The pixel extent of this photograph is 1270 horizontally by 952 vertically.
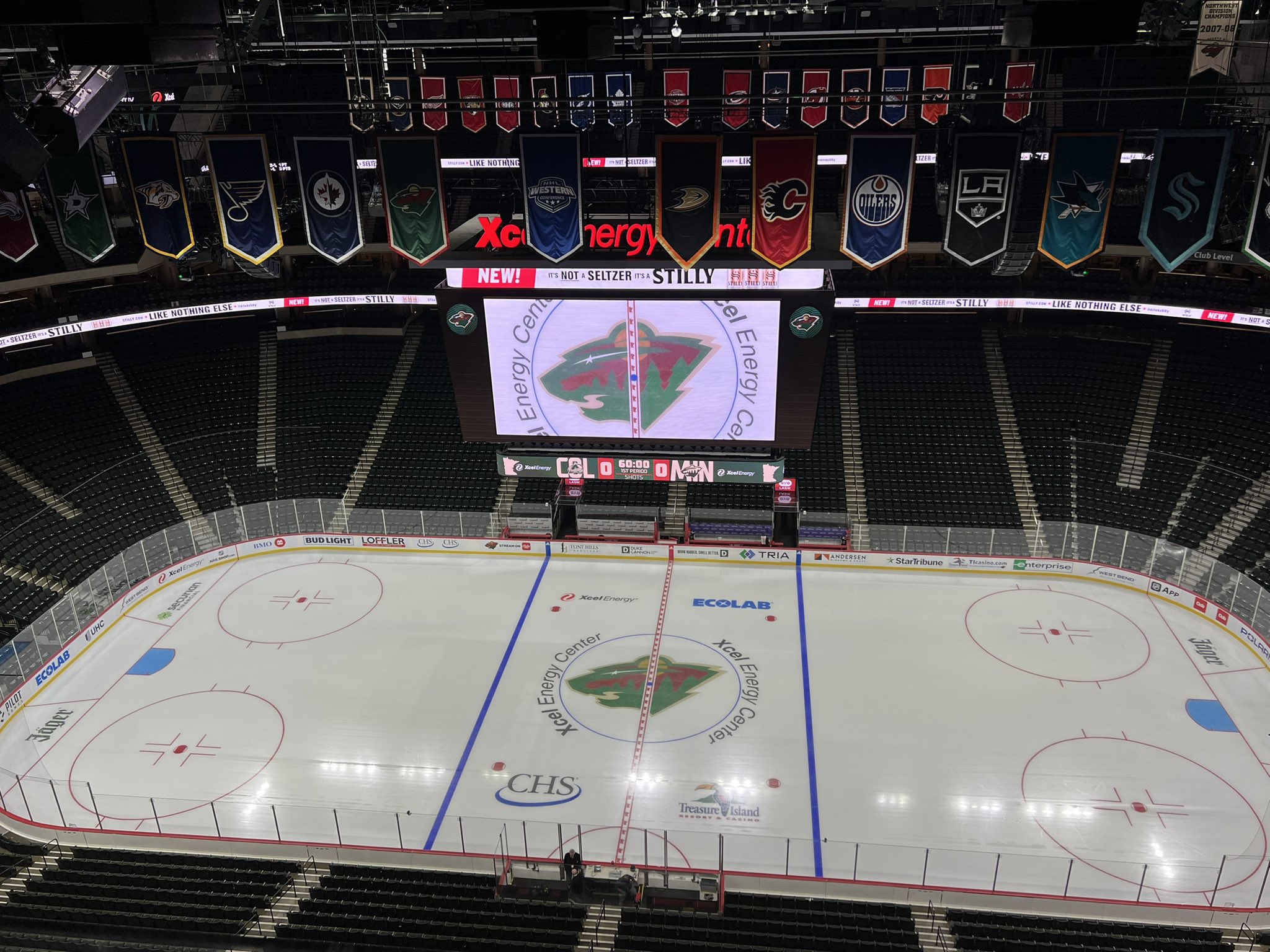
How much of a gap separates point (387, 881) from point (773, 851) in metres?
5.78

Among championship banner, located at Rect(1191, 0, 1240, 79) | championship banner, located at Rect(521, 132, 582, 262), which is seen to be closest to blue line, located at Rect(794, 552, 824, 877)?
championship banner, located at Rect(521, 132, 582, 262)

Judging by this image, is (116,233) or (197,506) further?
(116,233)

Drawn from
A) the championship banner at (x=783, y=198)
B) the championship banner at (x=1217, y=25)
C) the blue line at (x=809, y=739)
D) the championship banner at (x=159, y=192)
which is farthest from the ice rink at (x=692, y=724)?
the championship banner at (x=1217, y=25)

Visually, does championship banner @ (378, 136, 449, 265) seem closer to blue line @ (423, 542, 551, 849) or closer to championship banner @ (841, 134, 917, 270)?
championship banner @ (841, 134, 917, 270)

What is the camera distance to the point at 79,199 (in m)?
20.3

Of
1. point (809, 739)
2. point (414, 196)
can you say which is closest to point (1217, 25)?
point (809, 739)

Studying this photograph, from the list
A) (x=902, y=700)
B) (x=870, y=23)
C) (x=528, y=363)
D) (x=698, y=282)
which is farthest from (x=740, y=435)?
(x=870, y=23)

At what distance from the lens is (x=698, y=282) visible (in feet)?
63.9

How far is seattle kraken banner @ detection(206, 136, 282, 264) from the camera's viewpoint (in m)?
19.0

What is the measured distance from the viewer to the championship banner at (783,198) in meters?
17.2

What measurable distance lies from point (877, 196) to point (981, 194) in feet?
6.45

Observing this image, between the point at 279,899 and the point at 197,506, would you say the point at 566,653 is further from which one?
the point at 197,506

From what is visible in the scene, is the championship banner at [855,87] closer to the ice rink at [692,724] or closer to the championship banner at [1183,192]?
the championship banner at [1183,192]

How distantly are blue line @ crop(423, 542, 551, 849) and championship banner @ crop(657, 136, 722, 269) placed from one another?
885cm
